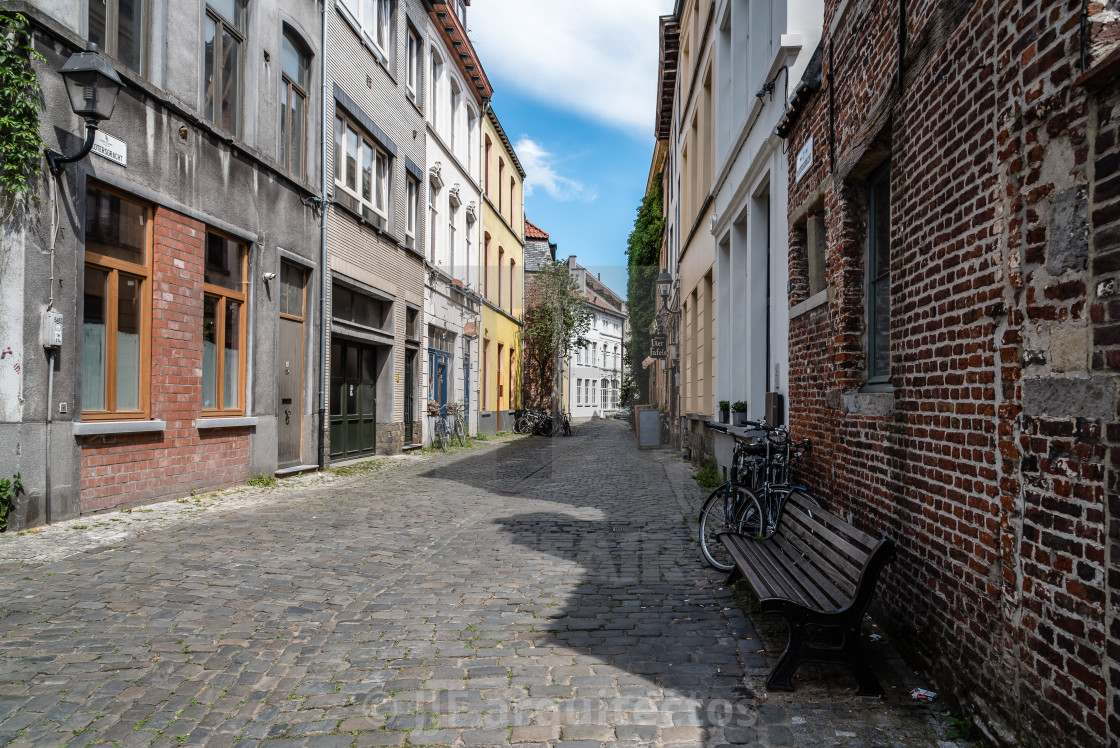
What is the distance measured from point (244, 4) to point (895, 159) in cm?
941

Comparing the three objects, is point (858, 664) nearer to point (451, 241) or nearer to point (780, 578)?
point (780, 578)

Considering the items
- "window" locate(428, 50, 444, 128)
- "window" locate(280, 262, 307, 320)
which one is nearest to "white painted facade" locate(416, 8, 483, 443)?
"window" locate(428, 50, 444, 128)

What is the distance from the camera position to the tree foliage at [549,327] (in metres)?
31.6

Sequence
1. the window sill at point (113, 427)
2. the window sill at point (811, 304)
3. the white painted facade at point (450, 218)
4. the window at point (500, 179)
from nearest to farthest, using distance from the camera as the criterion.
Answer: the window sill at point (811, 304)
the window sill at point (113, 427)
the white painted facade at point (450, 218)
the window at point (500, 179)

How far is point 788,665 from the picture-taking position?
352cm

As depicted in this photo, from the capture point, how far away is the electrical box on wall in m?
6.70

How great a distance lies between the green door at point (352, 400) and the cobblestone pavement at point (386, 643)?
19.4 feet

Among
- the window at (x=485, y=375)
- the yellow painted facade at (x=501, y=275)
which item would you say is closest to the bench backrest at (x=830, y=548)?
the yellow painted facade at (x=501, y=275)

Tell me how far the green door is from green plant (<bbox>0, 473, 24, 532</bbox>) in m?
6.86

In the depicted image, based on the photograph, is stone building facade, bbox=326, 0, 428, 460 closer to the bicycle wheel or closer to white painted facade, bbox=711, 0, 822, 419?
white painted facade, bbox=711, 0, 822, 419

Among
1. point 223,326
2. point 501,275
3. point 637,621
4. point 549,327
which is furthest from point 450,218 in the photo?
point 637,621

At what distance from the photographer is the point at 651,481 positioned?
39.7ft

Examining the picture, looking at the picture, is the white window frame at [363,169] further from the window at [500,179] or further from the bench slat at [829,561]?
the window at [500,179]

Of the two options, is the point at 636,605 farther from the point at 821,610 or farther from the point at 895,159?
the point at 895,159
